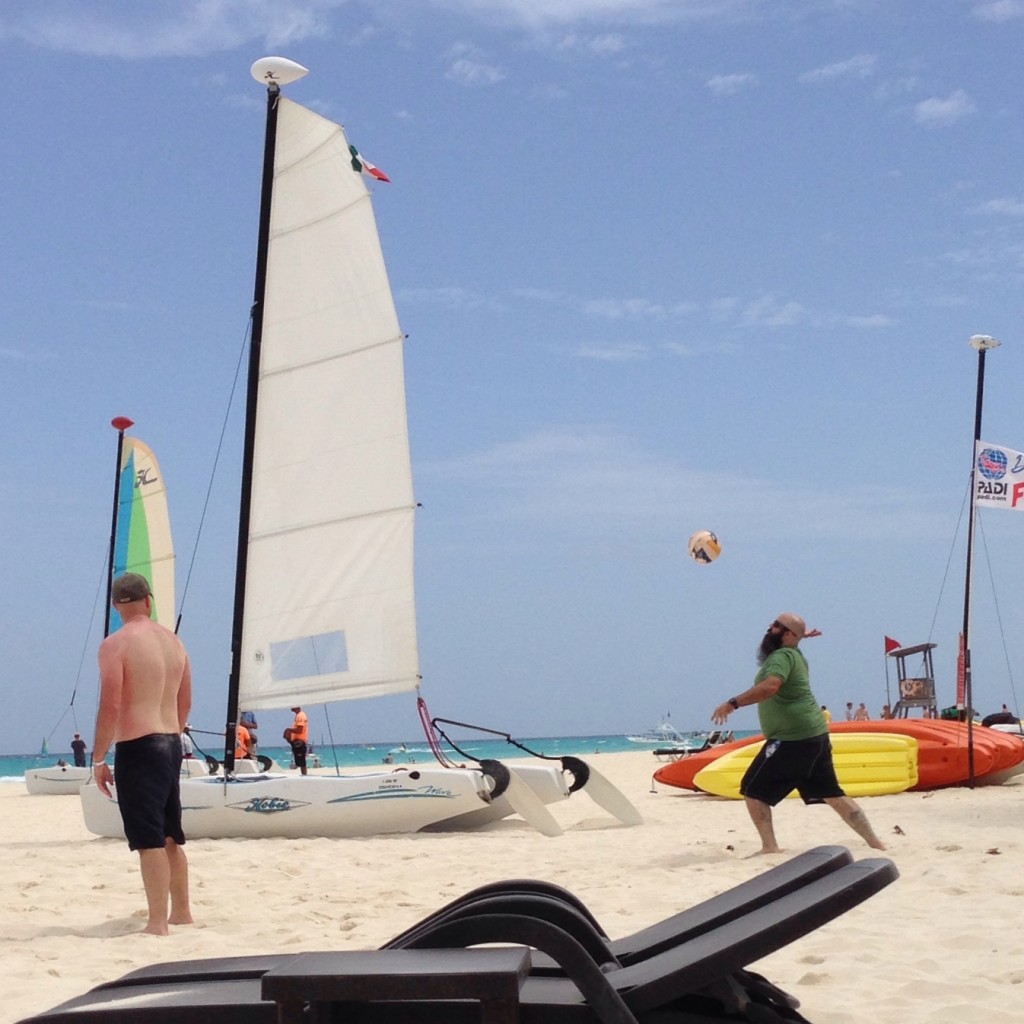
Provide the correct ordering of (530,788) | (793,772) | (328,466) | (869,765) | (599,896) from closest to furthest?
(599,896) < (793,772) < (530,788) < (328,466) < (869,765)

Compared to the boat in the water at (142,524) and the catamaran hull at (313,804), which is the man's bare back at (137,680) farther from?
the boat in the water at (142,524)

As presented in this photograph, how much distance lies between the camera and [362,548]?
1398cm

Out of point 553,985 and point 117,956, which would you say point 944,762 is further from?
point 553,985

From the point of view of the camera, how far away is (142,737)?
6082mm

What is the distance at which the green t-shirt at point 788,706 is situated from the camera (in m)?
8.52

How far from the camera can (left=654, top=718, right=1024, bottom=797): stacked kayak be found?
14594 mm

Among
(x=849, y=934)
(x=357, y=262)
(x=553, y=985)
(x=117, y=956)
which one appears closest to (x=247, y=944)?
(x=117, y=956)

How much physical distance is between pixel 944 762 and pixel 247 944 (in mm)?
11257

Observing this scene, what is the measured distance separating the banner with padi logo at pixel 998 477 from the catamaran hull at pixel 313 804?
7086 mm

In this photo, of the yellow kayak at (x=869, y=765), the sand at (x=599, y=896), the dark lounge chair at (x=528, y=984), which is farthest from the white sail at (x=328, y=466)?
the dark lounge chair at (x=528, y=984)

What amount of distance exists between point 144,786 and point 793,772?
4.40m

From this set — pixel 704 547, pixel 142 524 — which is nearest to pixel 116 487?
pixel 142 524

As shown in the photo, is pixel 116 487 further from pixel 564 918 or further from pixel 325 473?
pixel 564 918

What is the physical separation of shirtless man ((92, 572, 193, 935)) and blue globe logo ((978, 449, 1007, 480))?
11.5m
